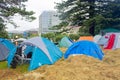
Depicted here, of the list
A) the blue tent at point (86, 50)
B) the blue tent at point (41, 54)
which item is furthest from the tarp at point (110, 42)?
the blue tent at point (41, 54)

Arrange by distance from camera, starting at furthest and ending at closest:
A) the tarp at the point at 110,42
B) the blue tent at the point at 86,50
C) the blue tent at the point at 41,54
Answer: the tarp at the point at 110,42 → the blue tent at the point at 86,50 → the blue tent at the point at 41,54

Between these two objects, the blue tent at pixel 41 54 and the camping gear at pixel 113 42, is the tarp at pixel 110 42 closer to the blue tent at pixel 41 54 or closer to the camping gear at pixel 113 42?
the camping gear at pixel 113 42

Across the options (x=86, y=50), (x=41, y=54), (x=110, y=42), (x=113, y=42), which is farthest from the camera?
(x=110, y=42)

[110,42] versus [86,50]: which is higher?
[86,50]

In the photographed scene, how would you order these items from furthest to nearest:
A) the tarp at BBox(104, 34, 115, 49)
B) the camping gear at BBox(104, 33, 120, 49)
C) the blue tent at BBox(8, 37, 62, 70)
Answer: the tarp at BBox(104, 34, 115, 49), the camping gear at BBox(104, 33, 120, 49), the blue tent at BBox(8, 37, 62, 70)

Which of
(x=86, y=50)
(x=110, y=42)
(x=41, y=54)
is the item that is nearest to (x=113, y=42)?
(x=110, y=42)

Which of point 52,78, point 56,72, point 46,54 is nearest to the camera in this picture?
point 52,78

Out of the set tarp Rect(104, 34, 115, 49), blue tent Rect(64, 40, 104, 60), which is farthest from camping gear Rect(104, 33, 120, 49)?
blue tent Rect(64, 40, 104, 60)

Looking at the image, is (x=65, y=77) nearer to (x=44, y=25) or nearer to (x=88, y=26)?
(x=88, y=26)

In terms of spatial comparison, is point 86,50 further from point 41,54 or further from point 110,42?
point 110,42

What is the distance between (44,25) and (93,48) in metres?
Answer: 60.5

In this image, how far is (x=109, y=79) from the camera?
6707mm

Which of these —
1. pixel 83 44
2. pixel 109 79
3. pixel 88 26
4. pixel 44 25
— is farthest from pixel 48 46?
pixel 44 25

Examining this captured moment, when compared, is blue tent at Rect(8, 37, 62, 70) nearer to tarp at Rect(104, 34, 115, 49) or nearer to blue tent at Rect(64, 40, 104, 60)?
blue tent at Rect(64, 40, 104, 60)
